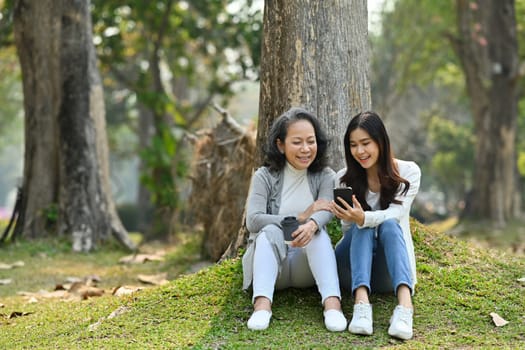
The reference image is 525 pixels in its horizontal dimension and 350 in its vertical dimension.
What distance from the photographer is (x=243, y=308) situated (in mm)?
4555

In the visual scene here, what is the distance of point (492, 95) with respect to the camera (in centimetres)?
1603

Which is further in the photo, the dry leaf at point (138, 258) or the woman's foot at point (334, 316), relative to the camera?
the dry leaf at point (138, 258)

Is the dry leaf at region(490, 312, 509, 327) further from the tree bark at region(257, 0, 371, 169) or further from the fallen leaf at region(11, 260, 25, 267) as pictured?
the fallen leaf at region(11, 260, 25, 267)

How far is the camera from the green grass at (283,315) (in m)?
4.00

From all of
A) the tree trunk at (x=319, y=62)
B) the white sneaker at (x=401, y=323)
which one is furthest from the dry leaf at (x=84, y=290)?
the white sneaker at (x=401, y=323)

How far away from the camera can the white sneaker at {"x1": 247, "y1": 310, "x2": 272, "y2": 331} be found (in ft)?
13.5

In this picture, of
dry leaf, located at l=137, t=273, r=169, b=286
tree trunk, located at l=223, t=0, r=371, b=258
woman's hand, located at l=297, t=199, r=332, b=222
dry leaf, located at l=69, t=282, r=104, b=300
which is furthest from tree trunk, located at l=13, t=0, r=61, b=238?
woman's hand, located at l=297, t=199, r=332, b=222

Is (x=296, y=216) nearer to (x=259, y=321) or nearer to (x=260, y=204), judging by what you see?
(x=260, y=204)

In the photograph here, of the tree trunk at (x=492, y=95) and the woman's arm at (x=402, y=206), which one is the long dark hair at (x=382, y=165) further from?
the tree trunk at (x=492, y=95)

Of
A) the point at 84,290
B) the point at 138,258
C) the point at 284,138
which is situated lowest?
the point at 138,258

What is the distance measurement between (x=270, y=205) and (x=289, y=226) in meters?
0.39

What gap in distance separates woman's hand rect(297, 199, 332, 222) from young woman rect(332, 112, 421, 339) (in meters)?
0.12

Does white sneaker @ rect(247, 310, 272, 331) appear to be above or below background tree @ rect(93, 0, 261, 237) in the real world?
below

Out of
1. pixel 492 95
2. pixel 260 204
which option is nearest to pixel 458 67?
pixel 492 95
